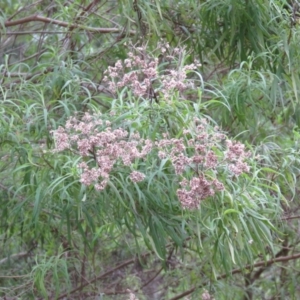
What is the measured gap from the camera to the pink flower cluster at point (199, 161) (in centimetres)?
177

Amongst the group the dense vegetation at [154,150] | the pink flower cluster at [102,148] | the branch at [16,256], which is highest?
the pink flower cluster at [102,148]

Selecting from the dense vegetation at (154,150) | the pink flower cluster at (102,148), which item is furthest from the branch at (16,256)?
the pink flower cluster at (102,148)

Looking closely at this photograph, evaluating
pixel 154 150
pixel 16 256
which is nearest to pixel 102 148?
pixel 154 150

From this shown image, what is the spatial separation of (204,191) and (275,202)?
537mm

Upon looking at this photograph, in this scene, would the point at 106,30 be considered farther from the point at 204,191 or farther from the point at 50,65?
the point at 204,191

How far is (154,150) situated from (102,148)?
16 cm

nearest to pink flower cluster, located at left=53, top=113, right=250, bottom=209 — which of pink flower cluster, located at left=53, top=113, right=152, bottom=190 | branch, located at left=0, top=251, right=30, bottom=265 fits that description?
pink flower cluster, located at left=53, top=113, right=152, bottom=190

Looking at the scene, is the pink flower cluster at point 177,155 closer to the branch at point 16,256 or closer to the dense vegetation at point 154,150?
the dense vegetation at point 154,150

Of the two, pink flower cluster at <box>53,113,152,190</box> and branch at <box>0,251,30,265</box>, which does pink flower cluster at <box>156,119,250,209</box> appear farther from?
branch at <box>0,251,30,265</box>

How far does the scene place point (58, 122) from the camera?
2.42 m

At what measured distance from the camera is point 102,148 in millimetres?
1875

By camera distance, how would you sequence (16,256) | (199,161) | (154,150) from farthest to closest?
(16,256) → (154,150) → (199,161)

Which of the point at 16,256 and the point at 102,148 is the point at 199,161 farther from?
the point at 16,256

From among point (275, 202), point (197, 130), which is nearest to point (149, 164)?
point (197, 130)
